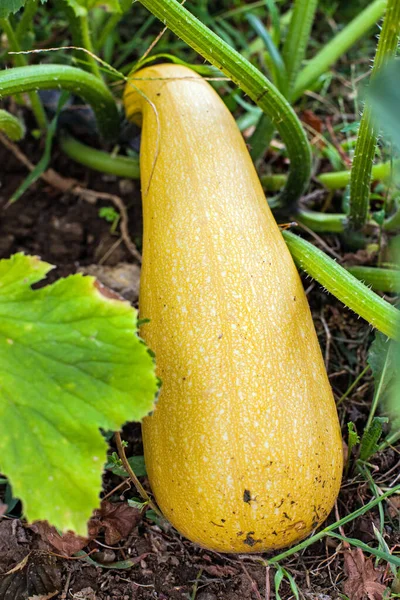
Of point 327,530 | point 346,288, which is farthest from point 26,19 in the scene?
point 327,530

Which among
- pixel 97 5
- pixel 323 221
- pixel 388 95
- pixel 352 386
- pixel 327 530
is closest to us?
pixel 388 95

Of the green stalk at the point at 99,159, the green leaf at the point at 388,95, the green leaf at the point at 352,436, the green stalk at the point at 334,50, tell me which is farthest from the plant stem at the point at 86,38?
the green leaf at the point at 352,436

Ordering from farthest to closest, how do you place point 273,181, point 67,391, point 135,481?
point 273,181 < point 135,481 < point 67,391

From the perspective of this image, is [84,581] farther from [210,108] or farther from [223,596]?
[210,108]

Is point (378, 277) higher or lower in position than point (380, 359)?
higher

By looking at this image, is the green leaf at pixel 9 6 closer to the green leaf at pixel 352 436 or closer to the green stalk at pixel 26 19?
the green stalk at pixel 26 19

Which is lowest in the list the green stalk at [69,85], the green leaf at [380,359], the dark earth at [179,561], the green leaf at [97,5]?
the dark earth at [179,561]

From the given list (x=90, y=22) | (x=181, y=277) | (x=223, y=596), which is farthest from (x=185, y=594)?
(x=90, y=22)

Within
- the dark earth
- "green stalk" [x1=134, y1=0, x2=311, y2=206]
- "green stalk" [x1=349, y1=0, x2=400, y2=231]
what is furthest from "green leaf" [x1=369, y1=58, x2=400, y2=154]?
the dark earth

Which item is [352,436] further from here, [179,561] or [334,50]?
[334,50]
